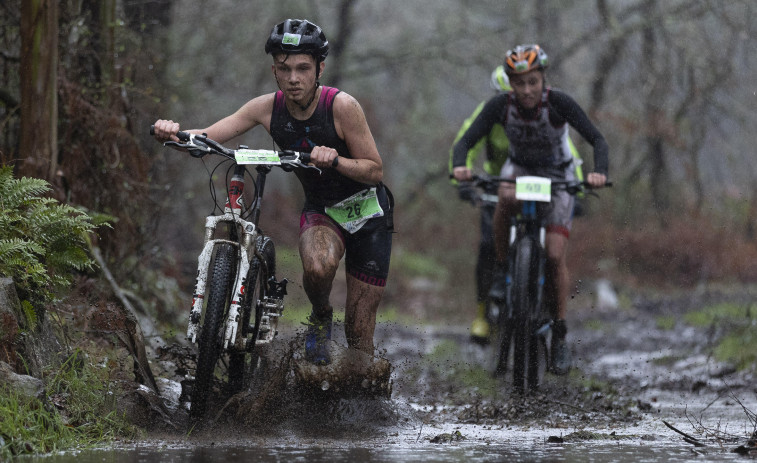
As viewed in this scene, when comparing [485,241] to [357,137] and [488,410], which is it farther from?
[357,137]

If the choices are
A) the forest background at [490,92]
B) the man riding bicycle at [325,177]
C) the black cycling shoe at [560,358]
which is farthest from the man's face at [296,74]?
the forest background at [490,92]

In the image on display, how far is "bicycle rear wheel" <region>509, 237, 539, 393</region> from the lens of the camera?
8180mm

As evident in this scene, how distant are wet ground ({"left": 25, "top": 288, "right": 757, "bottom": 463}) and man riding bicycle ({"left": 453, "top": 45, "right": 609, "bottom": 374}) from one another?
727mm

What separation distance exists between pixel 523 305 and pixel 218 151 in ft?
9.85

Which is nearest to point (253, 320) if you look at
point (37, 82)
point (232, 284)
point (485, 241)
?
point (232, 284)

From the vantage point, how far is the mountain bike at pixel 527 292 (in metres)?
8.23

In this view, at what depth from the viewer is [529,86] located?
29.2ft

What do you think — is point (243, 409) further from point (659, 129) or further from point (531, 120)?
point (659, 129)

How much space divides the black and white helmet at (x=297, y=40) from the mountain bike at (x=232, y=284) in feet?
2.17

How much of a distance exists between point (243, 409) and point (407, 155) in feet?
84.8

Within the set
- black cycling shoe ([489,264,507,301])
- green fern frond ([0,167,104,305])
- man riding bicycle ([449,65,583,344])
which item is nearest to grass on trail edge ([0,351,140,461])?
green fern frond ([0,167,104,305])

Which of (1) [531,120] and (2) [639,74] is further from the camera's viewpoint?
(2) [639,74]

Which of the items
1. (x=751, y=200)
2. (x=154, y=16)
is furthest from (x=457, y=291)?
(x=154, y=16)

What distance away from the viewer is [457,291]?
2273 cm
